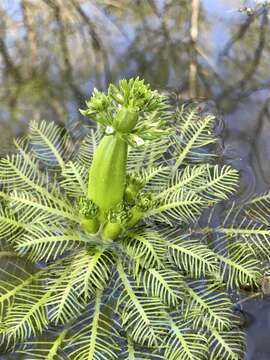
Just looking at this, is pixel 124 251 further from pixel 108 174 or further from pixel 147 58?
pixel 147 58

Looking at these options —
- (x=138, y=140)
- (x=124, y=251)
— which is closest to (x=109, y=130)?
(x=138, y=140)

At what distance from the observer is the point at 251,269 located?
129 centimetres

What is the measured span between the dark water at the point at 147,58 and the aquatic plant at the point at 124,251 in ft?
0.79

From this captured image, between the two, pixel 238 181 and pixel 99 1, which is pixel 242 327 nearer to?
pixel 238 181

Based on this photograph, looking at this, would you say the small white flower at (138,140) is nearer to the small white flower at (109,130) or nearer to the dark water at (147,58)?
the small white flower at (109,130)

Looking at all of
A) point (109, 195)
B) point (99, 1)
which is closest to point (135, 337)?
point (109, 195)

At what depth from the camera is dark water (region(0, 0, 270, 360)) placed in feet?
5.91

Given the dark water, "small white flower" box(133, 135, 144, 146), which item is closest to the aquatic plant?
"small white flower" box(133, 135, 144, 146)

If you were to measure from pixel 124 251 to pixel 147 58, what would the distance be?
1.01 m

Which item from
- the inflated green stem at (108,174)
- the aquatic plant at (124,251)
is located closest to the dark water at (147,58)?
the aquatic plant at (124,251)

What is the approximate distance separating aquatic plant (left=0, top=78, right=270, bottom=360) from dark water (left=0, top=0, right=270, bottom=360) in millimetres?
240

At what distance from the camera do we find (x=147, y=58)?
6.88 feet

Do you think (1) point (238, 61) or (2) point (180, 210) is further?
(1) point (238, 61)

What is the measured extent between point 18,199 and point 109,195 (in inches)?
9.2
